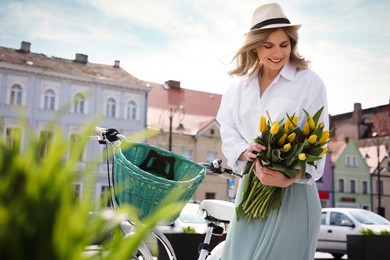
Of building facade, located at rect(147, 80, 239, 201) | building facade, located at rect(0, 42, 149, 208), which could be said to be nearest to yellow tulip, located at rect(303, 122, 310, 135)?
building facade, located at rect(0, 42, 149, 208)

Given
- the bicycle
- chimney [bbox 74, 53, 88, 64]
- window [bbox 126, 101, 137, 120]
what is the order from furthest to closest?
chimney [bbox 74, 53, 88, 64] → window [bbox 126, 101, 137, 120] → the bicycle

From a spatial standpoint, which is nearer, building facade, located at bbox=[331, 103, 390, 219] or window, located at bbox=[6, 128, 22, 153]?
window, located at bbox=[6, 128, 22, 153]

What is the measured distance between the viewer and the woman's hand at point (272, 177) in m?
2.10

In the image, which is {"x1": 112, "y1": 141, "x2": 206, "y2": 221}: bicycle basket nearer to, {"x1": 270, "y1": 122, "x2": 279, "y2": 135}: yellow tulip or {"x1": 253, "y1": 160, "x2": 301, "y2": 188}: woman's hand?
{"x1": 253, "y1": 160, "x2": 301, "y2": 188}: woman's hand

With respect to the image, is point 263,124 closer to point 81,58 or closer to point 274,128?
point 274,128

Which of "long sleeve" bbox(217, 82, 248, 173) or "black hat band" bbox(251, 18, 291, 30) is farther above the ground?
"black hat band" bbox(251, 18, 291, 30)

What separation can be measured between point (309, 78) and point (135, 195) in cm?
101

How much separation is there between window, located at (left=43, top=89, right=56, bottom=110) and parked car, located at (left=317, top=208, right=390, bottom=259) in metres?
25.1

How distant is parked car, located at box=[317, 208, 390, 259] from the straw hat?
11.6 metres

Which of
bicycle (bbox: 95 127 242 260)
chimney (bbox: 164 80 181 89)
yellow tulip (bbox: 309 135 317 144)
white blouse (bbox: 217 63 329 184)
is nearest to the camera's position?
yellow tulip (bbox: 309 135 317 144)

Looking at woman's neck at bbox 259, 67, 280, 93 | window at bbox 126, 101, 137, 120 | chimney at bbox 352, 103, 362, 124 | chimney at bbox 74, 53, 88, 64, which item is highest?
chimney at bbox 74, 53, 88, 64

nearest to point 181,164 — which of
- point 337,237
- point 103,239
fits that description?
point 103,239

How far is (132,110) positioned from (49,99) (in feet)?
19.7

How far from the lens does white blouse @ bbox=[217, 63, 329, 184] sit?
239 cm
